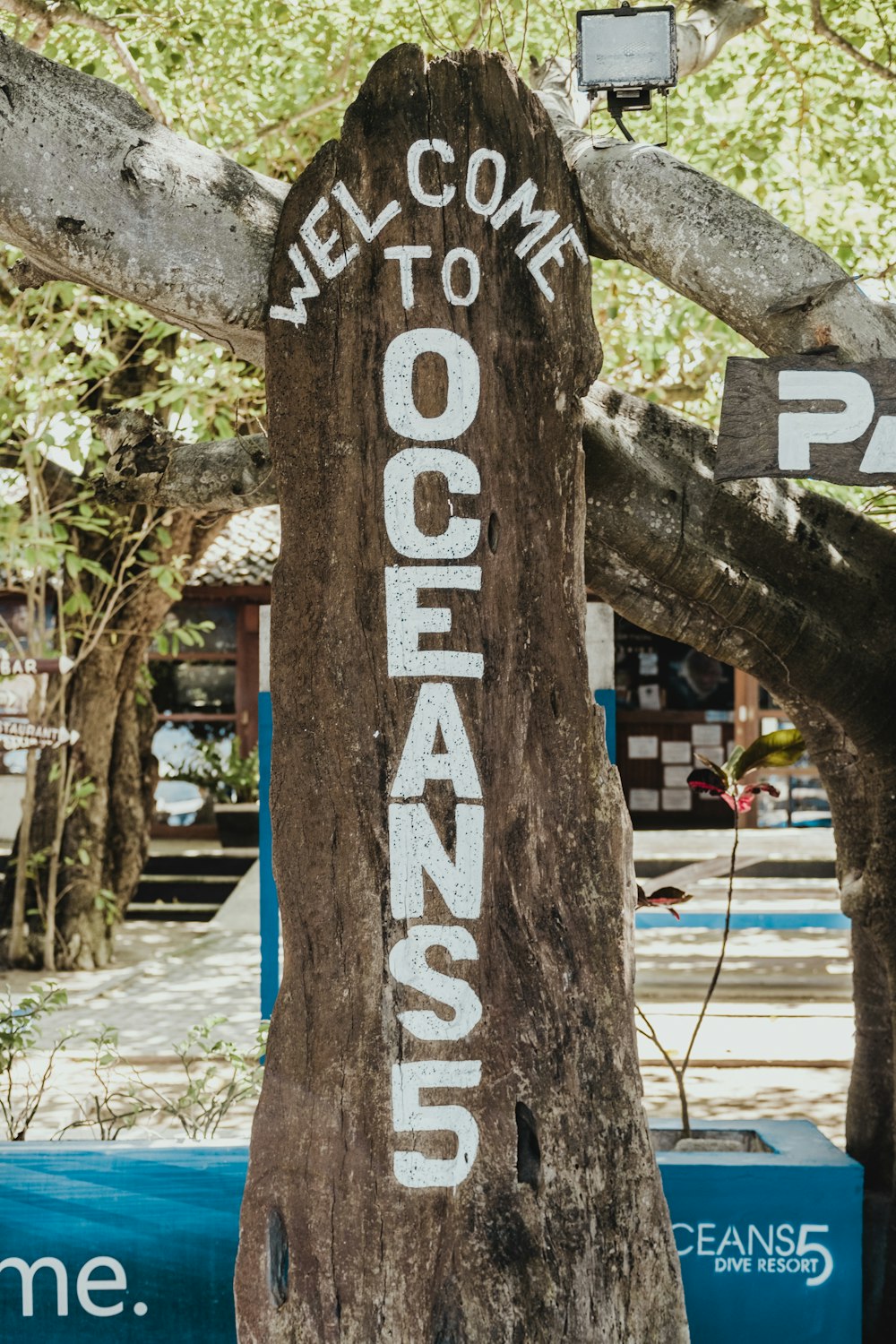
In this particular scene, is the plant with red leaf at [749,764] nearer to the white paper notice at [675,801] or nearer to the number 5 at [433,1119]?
the number 5 at [433,1119]

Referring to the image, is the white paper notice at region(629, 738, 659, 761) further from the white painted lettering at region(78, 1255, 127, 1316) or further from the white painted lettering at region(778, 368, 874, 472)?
the white painted lettering at region(778, 368, 874, 472)

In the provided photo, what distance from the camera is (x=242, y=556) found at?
1537 centimetres

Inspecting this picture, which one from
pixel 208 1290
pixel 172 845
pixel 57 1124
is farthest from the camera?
pixel 172 845

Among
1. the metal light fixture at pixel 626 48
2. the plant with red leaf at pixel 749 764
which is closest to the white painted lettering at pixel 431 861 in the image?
the plant with red leaf at pixel 749 764

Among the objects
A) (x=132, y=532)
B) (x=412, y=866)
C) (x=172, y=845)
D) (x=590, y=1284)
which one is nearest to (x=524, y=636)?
(x=412, y=866)

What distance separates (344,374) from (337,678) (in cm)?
66

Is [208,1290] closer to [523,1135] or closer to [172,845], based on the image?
[523,1135]

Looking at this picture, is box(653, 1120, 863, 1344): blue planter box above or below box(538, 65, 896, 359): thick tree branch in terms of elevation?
below

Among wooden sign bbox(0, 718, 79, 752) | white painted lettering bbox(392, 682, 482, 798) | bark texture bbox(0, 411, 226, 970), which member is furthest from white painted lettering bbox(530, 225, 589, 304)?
bark texture bbox(0, 411, 226, 970)

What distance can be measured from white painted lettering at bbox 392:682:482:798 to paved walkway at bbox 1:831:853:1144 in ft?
8.12

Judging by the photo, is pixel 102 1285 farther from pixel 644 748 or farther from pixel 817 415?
pixel 644 748

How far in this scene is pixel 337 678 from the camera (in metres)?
3.06

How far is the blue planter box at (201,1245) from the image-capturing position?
3709 mm

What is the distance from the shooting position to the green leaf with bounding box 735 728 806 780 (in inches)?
174
